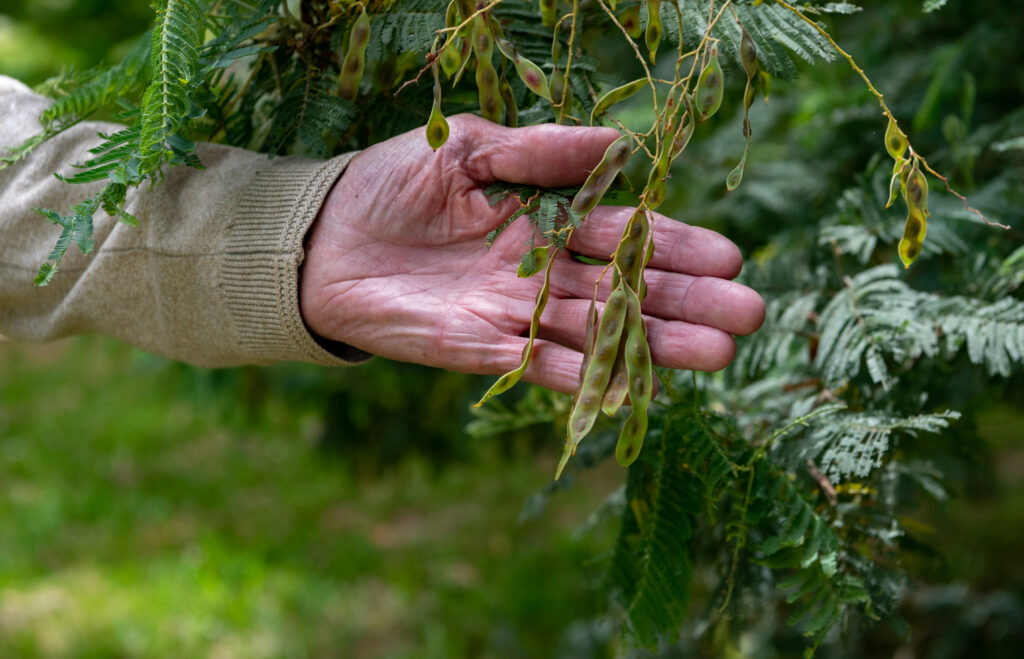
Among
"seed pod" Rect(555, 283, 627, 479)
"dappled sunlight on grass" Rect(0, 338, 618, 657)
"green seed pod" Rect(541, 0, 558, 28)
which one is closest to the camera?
"seed pod" Rect(555, 283, 627, 479)

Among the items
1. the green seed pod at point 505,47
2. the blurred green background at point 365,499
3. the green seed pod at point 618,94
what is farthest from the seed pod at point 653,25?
the blurred green background at point 365,499

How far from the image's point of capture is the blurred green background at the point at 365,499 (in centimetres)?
188

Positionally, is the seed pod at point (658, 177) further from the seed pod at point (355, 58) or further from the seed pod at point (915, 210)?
the seed pod at point (355, 58)

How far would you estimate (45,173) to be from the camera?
123 cm

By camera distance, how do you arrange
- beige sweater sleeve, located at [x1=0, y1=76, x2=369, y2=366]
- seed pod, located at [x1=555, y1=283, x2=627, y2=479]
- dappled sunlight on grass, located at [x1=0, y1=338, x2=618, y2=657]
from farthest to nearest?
1. dappled sunlight on grass, located at [x1=0, y1=338, x2=618, y2=657]
2. beige sweater sleeve, located at [x1=0, y1=76, x2=369, y2=366]
3. seed pod, located at [x1=555, y1=283, x2=627, y2=479]

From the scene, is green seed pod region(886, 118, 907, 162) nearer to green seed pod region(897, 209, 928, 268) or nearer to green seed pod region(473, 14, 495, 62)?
green seed pod region(897, 209, 928, 268)

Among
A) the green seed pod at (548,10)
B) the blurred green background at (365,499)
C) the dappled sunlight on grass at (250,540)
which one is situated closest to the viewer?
the green seed pod at (548,10)

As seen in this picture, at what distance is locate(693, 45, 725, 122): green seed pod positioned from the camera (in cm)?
94

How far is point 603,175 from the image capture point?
955 millimetres

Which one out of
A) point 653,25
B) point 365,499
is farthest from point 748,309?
point 365,499

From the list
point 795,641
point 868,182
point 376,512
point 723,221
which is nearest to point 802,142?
point 723,221

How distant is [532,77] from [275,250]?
403 mm

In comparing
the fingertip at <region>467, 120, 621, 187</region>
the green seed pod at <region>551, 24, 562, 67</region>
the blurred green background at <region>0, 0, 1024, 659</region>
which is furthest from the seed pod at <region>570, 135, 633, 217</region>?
the blurred green background at <region>0, 0, 1024, 659</region>

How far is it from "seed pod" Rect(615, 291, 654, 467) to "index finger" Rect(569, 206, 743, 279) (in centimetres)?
11
